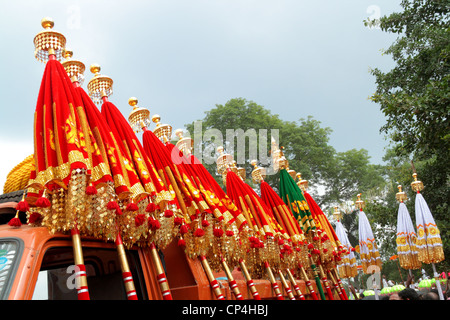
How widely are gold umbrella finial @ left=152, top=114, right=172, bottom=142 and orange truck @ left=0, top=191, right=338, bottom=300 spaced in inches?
60.9

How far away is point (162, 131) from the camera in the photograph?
183 inches

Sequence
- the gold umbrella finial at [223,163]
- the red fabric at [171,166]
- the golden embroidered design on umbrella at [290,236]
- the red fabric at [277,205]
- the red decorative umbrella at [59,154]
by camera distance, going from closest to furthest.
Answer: the red decorative umbrella at [59,154] < the red fabric at [171,166] < the golden embroidered design on umbrella at [290,236] < the gold umbrella finial at [223,163] < the red fabric at [277,205]

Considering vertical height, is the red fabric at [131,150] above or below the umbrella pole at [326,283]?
above

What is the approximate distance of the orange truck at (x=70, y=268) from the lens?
196cm

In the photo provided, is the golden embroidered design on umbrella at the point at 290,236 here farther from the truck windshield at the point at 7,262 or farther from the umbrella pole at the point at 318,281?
the truck windshield at the point at 7,262

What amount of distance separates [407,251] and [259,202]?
25.8 ft

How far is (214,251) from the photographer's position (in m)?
3.81

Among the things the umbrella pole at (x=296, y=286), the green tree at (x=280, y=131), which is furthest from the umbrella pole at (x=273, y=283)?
the green tree at (x=280, y=131)

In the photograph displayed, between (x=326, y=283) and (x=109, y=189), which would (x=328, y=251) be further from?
(x=109, y=189)

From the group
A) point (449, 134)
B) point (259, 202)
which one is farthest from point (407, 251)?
point (259, 202)

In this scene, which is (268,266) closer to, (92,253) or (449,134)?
(92,253)

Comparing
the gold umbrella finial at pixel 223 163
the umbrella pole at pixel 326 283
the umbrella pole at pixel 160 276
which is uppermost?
the gold umbrella finial at pixel 223 163

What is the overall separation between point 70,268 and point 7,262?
527 mm

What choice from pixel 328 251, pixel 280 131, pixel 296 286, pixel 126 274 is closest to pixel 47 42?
pixel 126 274
